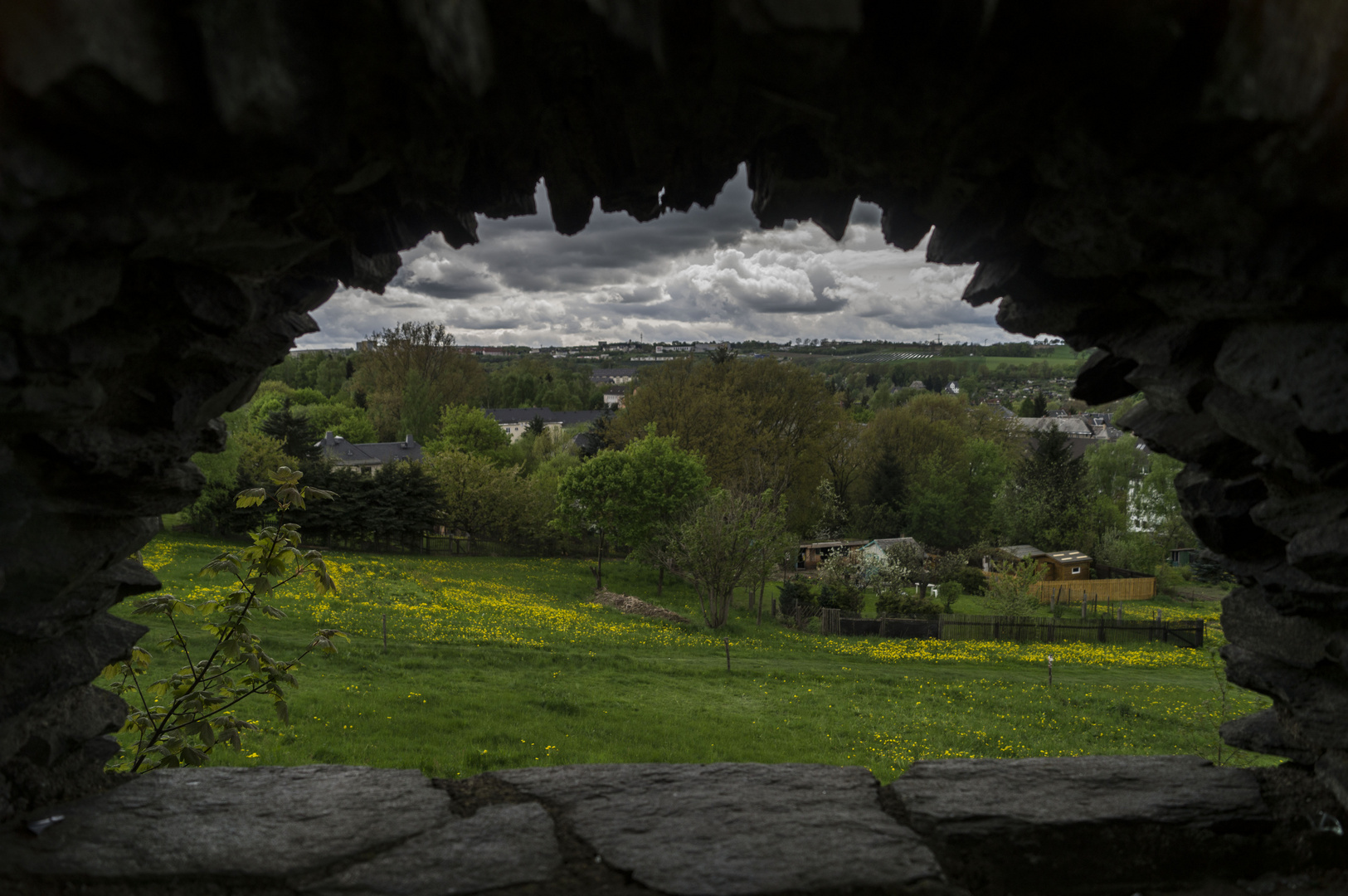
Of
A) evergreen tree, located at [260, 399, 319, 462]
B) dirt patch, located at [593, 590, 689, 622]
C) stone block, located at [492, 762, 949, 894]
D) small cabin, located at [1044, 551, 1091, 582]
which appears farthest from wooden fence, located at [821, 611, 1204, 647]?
evergreen tree, located at [260, 399, 319, 462]

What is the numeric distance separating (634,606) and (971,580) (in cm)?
1867

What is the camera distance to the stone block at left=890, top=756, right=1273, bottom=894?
9.11ft

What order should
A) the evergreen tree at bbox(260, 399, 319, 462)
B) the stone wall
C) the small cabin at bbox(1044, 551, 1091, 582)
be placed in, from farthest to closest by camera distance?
the small cabin at bbox(1044, 551, 1091, 582) → the evergreen tree at bbox(260, 399, 319, 462) → the stone wall

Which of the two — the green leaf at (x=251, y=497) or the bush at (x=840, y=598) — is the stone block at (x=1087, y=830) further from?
the bush at (x=840, y=598)

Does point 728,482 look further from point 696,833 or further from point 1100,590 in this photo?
point 696,833

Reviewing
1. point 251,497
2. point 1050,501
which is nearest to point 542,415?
point 1050,501

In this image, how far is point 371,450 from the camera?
57.4 metres

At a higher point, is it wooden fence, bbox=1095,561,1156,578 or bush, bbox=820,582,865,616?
wooden fence, bbox=1095,561,1156,578

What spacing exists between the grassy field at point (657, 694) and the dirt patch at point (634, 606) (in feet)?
4.33

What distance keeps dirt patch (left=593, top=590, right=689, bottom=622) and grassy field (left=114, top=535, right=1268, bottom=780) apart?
132cm

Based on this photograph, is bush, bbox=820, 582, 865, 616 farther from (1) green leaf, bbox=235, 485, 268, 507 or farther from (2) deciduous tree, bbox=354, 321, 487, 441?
(2) deciduous tree, bbox=354, 321, 487, 441

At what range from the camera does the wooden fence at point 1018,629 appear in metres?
23.8

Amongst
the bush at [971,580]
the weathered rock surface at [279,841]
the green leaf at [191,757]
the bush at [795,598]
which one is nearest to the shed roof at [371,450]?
the bush at [795,598]

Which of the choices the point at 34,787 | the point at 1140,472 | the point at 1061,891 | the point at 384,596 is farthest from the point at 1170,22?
the point at 1140,472
